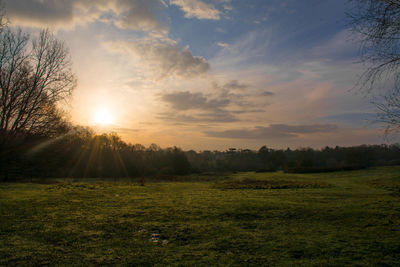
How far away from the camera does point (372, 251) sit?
5867 millimetres

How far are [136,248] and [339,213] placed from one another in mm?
8628

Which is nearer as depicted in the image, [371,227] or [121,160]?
[371,227]

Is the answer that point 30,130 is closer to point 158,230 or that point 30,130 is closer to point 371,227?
point 158,230

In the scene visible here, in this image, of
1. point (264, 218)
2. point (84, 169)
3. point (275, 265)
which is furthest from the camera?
point (84, 169)

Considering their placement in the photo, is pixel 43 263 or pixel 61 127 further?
pixel 61 127

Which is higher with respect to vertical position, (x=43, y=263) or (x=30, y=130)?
(x=30, y=130)

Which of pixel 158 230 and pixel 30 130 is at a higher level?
pixel 30 130

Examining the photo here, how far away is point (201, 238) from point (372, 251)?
4.16 metres

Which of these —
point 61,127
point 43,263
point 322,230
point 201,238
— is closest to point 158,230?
point 201,238

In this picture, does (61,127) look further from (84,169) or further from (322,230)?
(84,169)

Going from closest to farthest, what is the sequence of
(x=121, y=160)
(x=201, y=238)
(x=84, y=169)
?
1. (x=201, y=238)
2. (x=84, y=169)
3. (x=121, y=160)

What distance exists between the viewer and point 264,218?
31.6 ft

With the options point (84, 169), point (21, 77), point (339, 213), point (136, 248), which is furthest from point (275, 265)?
point (84, 169)

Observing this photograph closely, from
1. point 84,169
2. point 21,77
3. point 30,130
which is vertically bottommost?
point 84,169
